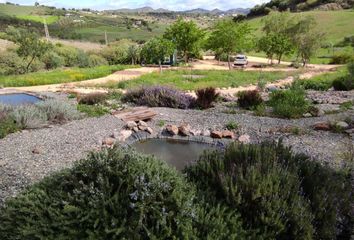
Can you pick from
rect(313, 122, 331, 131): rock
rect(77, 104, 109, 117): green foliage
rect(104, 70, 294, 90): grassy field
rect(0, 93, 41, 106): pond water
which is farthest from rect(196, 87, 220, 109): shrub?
rect(0, 93, 41, 106): pond water

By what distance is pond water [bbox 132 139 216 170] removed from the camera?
22.8 feet

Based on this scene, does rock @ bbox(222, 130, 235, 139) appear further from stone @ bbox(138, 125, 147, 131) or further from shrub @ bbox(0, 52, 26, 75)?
shrub @ bbox(0, 52, 26, 75)

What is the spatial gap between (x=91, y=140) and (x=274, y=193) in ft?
17.6

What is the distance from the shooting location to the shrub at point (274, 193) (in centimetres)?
320

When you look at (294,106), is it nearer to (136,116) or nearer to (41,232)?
(136,116)

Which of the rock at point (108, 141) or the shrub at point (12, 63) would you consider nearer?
the rock at point (108, 141)

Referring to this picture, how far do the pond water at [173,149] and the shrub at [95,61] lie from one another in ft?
87.6

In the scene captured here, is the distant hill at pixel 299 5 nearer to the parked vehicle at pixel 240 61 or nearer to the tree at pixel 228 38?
the parked vehicle at pixel 240 61

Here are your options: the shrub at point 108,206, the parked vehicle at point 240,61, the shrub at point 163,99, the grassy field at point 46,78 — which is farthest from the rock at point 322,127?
the parked vehicle at point 240,61

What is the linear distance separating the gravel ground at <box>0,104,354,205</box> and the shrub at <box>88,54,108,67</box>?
80.5 feet

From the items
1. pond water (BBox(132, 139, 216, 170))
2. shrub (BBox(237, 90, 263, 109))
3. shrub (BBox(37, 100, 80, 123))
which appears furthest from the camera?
shrub (BBox(237, 90, 263, 109))

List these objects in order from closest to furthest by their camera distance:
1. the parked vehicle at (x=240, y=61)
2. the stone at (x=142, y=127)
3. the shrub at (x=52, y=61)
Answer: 1. the stone at (x=142, y=127)
2. the shrub at (x=52, y=61)
3. the parked vehicle at (x=240, y=61)

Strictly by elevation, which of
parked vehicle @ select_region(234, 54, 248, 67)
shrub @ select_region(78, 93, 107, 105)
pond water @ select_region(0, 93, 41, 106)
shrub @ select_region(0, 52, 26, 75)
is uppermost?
shrub @ select_region(78, 93, 107, 105)

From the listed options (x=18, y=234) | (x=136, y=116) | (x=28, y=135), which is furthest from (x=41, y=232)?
(x=136, y=116)
